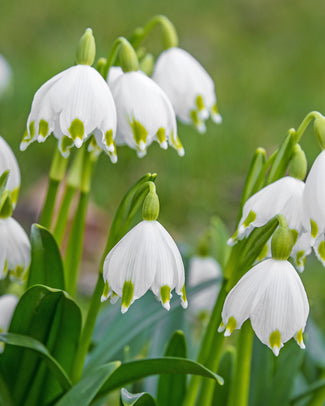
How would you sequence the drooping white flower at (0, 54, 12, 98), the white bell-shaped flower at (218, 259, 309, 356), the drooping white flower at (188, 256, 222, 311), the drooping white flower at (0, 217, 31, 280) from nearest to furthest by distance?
1. the white bell-shaped flower at (218, 259, 309, 356)
2. the drooping white flower at (0, 217, 31, 280)
3. the drooping white flower at (188, 256, 222, 311)
4. the drooping white flower at (0, 54, 12, 98)

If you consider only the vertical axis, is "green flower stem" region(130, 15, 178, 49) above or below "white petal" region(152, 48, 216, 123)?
above

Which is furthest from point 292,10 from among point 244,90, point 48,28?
point 48,28

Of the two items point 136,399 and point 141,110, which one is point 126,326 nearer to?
point 136,399

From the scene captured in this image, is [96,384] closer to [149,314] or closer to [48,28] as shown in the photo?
[149,314]

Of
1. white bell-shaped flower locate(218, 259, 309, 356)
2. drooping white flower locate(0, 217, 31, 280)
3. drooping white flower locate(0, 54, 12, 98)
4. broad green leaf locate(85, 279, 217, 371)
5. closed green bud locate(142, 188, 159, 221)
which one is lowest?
broad green leaf locate(85, 279, 217, 371)

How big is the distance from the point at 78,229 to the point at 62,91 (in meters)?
0.40

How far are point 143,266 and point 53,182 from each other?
399 mm

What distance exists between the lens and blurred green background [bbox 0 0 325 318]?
11.4ft

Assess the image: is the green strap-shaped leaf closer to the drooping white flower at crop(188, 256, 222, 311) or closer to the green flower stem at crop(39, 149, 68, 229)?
the green flower stem at crop(39, 149, 68, 229)

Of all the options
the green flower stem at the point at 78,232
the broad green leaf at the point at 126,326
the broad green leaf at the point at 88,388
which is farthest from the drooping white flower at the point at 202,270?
the broad green leaf at the point at 88,388

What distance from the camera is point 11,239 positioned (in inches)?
54.7

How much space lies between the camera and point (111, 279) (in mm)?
1187

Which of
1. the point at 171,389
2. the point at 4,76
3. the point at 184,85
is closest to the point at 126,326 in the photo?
the point at 171,389

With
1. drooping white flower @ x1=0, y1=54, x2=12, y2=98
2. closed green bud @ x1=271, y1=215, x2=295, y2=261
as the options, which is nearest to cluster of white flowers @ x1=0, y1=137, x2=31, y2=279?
closed green bud @ x1=271, y1=215, x2=295, y2=261
